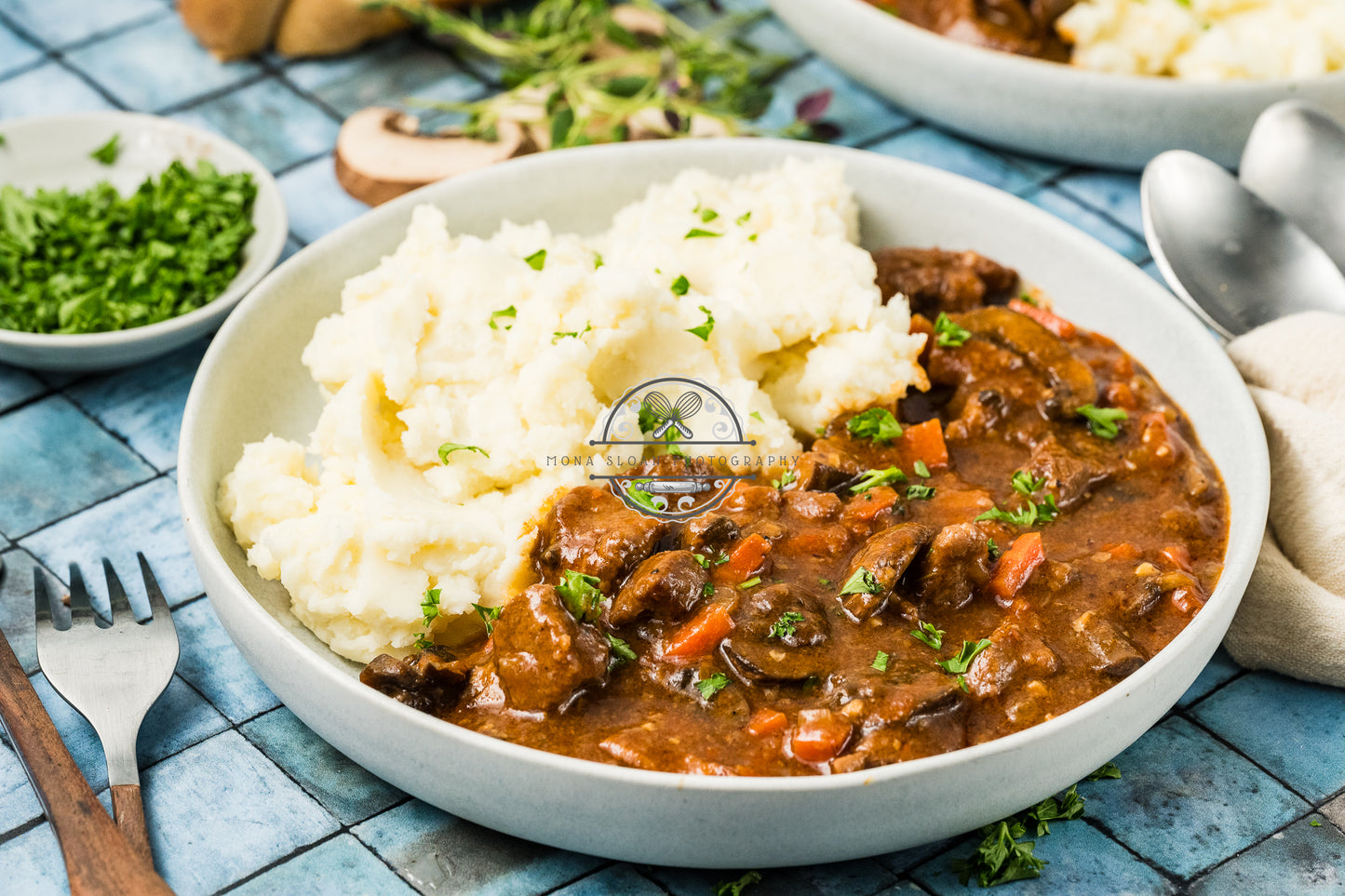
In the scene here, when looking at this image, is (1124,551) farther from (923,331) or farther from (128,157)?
(128,157)

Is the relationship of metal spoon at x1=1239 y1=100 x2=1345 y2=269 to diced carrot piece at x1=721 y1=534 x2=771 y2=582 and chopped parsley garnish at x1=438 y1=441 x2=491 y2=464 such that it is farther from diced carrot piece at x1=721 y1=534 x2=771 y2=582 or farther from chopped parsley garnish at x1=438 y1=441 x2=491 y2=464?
chopped parsley garnish at x1=438 y1=441 x2=491 y2=464

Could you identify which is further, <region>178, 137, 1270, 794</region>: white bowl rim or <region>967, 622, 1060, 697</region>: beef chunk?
<region>967, 622, 1060, 697</region>: beef chunk

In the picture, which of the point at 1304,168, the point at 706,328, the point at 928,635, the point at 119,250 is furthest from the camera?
the point at 1304,168

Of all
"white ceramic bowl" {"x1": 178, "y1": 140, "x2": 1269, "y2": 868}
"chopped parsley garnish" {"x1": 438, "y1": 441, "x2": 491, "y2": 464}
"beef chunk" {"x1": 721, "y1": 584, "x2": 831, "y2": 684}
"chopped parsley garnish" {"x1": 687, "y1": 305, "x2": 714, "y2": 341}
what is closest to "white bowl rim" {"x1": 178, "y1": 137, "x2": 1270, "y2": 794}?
"white ceramic bowl" {"x1": 178, "y1": 140, "x2": 1269, "y2": 868}

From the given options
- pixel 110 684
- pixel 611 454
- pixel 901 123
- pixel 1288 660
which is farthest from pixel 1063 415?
pixel 110 684

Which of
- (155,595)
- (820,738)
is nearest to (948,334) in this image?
(820,738)

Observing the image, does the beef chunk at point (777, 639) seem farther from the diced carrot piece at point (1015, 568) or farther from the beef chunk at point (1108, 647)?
the beef chunk at point (1108, 647)
